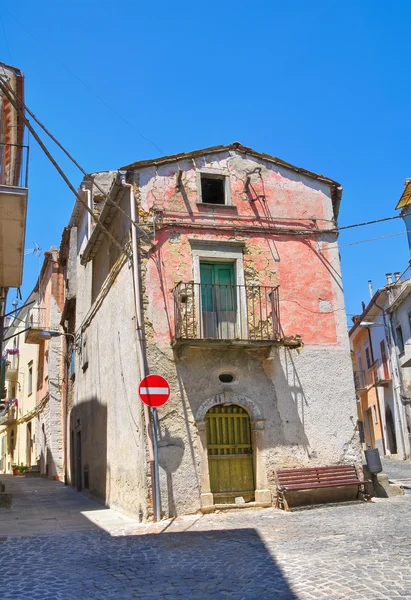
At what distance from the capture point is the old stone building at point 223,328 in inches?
441

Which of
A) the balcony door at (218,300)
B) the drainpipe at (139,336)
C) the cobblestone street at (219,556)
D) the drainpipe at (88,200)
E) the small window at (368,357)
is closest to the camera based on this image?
the cobblestone street at (219,556)

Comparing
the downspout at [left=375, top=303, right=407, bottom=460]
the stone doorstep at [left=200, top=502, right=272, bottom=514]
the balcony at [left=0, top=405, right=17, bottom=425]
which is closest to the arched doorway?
the downspout at [left=375, top=303, right=407, bottom=460]

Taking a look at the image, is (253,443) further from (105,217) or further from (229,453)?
(105,217)

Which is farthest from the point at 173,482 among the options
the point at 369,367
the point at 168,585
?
the point at 369,367

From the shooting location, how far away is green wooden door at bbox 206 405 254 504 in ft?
37.1

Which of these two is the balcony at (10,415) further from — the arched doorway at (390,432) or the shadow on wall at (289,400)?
the shadow on wall at (289,400)

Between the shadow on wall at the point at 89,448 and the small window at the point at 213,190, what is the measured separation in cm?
551

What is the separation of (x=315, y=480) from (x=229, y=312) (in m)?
3.62

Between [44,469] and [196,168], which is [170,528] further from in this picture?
[44,469]

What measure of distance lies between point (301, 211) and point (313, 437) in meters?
4.91

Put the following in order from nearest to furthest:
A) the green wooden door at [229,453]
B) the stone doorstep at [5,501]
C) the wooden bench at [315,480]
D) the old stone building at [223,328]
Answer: the wooden bench at [315,480] < the old stone building at [223,328] < the green wooden door at [229,453] < the stone doorstep at [5,501]

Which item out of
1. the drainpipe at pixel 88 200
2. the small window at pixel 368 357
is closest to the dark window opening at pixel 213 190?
the drainpipe at pixel 88 200

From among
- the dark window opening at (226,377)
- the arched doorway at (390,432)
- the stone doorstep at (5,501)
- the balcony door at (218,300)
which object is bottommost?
the stone doorstep at (5,501)

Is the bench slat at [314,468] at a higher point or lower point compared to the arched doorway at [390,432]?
lower
